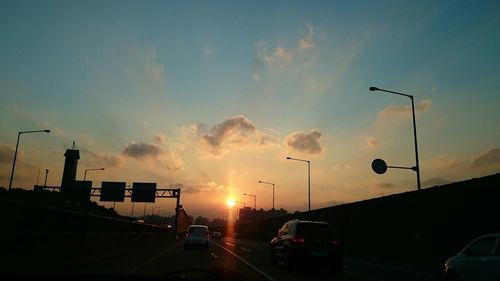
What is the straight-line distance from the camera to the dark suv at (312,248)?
18.5m

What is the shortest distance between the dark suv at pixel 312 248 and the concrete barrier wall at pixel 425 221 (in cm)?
723

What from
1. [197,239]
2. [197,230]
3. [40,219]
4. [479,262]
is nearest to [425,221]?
[479,262]

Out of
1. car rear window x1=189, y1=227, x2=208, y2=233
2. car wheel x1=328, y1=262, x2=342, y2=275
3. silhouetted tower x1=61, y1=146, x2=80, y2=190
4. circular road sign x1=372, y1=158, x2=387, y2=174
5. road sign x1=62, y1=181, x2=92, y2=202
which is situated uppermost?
silhouetted tower x1=61, y1=146, x2=80, y2=190

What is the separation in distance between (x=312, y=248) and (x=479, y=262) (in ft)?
24.7

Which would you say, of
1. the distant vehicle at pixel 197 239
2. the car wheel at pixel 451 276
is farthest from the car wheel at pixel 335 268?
the distant vehicle at pixel 197 239

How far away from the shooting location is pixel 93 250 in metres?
23.9

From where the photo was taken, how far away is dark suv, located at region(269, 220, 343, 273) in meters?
18.5

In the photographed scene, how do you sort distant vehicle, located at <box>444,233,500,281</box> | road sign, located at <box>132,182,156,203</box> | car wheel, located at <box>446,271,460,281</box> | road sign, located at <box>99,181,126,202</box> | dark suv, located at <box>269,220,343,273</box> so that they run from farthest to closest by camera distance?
road sign, located at <box>132,182,156,203</box>, road sign, located at <box>99,181,126,202</box>, dark suv, located at <box>269,220,343,273</box>, car wheel, located at <box>446,271,460,281</box>, distant vehicle, located at <box>444,233,500,281</box>

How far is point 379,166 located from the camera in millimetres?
34625

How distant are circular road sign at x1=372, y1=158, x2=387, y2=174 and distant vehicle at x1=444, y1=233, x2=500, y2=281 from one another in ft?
71.4

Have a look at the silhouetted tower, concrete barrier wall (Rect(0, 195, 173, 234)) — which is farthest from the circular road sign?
the silhouetted tower

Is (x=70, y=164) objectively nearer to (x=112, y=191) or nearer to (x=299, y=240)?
(x=112, y=191)

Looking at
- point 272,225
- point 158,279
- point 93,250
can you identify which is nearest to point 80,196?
point 272,225

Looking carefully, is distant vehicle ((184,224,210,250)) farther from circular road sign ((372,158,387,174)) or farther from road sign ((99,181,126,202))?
road sign ((99,181,126,202))
